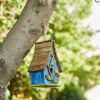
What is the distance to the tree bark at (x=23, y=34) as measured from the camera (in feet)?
12.9

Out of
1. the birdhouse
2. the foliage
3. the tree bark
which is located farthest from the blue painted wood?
the foliage

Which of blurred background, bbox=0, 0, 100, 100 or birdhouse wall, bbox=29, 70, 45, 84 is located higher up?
blurred background, bbox=0, 0, 100, 100

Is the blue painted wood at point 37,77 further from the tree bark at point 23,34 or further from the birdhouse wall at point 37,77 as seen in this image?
the tree bark at point 23,34

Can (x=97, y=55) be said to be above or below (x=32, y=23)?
above

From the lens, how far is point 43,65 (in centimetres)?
462

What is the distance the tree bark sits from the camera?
3939 millimetres

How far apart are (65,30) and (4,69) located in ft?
25.9

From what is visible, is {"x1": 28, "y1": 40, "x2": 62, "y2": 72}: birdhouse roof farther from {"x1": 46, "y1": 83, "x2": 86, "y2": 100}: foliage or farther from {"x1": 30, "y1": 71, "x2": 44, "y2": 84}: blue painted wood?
{"x1": 46, "y1": 83, "x2": 86, "y2": 100}: foliage

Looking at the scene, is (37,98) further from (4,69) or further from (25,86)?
(4,69)

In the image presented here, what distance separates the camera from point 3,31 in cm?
704

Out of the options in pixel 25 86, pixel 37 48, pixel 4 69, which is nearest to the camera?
pixel 4 69

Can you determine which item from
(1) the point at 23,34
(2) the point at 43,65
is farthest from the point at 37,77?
(1) the point at 23,34

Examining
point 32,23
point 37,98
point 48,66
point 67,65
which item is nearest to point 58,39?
point 67,65

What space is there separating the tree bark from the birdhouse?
0.68 m
